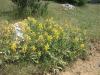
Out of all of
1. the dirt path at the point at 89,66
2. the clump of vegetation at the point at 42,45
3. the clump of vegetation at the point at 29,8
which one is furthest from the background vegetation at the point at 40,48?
the clump of vegetation at the point at 29,8

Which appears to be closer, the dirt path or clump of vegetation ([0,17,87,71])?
clump of vegetation ([0,17,87,71])

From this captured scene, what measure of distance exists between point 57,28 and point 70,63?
927 millimetres

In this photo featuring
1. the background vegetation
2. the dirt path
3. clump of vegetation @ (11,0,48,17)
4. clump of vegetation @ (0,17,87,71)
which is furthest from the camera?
clump of vegetation @ (11,0,48,17)

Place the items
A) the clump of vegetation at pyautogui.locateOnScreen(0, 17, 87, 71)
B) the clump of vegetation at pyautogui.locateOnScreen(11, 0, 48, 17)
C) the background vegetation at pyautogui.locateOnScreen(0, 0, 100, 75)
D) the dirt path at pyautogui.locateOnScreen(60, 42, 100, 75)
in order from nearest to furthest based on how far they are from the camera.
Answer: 1. the background vegetation at pyautogui.locateOnScreen(0, 0, 100, 75)
2. the clump of vegetation at pyautogui.locateOnScreen(0, 17, 87, 71)
3. the dirt path at pyautogui.locateOnScreen(60, 42, 100, 75)
4. the clump of vegetation at pyautogui.locateOnScreen(11, 0, 48, 17)

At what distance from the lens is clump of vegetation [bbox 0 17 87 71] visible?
6.95 meters

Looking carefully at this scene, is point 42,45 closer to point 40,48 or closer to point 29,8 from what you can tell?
point 40,48

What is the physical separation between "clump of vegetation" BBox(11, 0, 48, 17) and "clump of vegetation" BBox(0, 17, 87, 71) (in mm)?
2178

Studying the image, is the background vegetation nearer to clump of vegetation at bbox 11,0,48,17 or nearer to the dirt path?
the dirt path

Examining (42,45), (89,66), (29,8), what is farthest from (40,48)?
(29,8)

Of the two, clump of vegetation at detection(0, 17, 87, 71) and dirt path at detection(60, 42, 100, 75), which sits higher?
clump of vegetation at detection(0, 17, 87, 71)

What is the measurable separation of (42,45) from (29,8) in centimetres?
351

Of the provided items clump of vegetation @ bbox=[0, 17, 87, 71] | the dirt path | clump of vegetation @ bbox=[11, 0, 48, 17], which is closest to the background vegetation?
clump of vegetation @ bbox=[0, 17, 87, 71]

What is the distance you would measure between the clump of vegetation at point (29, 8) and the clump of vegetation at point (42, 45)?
2178 millimetres

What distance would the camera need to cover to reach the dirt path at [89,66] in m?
7.42
